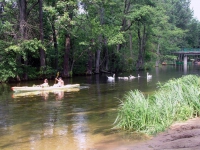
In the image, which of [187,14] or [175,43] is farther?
[187,14]

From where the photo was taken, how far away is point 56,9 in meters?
30.8

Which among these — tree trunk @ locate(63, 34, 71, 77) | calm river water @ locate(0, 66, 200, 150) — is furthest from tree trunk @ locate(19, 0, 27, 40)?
calm river water @ locate(0, 66, 200, 150)

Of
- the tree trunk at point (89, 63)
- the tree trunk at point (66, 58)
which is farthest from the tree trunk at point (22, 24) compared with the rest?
the tree trunk at point (89, 63)

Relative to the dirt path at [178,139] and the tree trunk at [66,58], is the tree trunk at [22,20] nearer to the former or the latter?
the tree trunk at [66,58]

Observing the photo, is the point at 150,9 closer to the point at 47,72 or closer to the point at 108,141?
the point at 47,72

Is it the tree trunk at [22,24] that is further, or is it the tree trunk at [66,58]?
the tree trunk at [66,58]

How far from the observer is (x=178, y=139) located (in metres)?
7.34

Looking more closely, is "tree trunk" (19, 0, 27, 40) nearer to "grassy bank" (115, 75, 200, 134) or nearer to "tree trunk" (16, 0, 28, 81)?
"tree trunk" (16, 0, 28, 81)

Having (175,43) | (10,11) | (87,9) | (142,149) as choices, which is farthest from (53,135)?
(175,43)

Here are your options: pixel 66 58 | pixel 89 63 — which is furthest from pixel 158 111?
pixel 89 63

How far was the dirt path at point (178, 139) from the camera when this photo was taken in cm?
661

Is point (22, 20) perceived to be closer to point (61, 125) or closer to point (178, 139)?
point (61, 125)

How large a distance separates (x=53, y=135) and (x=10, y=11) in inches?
1007

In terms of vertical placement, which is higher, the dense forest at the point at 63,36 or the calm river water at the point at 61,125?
the dense forest at the point at 63,36
